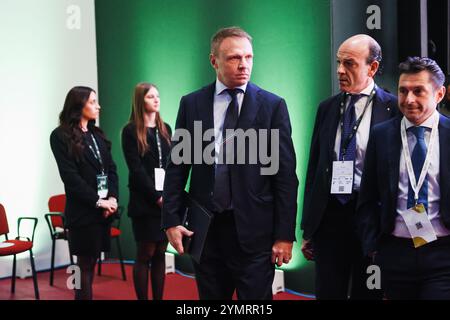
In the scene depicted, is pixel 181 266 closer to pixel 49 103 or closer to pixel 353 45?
pixel 49 103

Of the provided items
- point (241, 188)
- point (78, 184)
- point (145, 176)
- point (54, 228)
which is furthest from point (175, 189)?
point (54, 228)

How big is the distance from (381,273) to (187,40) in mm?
3663

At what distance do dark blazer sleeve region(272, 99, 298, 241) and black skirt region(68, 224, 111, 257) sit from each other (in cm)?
179

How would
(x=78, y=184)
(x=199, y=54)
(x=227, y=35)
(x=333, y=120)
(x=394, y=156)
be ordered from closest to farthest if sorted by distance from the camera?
(x=394, y=156)
(x=227, y=35)
(x=333, y=120)
(x=78, y=184)
(x=199, y=54)

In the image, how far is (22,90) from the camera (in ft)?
19.1

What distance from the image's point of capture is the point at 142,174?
4.18 meters

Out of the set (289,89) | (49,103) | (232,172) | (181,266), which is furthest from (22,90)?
(232,172)

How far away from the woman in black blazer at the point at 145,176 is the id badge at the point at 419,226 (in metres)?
2.19

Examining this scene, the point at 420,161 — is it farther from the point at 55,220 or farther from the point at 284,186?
the point at 55,220

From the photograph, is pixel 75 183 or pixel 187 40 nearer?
pixel 75 183

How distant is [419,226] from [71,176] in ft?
7.85

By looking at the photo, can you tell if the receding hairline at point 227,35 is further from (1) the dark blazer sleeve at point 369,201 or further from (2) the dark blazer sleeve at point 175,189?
(1) the dark blazer sleeve at point 369,201

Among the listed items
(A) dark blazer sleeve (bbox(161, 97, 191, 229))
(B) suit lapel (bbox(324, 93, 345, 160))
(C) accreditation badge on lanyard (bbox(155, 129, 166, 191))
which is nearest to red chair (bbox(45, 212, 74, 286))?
(C) accreditation badge on lanyard (bbox(155, 129, 166, 191))

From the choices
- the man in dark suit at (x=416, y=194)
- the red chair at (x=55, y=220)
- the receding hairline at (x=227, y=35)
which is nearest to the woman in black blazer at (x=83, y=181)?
the red chair at (x=55, y=220)
